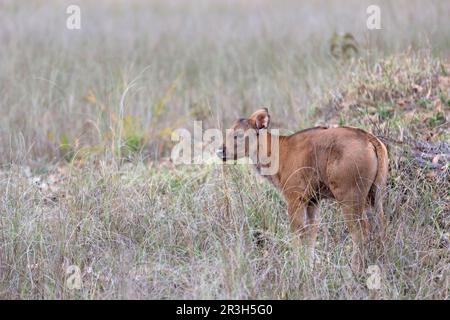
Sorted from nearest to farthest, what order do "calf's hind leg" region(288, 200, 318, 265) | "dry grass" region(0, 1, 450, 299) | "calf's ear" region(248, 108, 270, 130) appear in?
1. "dry grass" region(0, 1, 450, 299)
2. "calf's hind leg" region(288, 200, 318, 265)
3. "calf's ear" region(248, 108, 270, 130)

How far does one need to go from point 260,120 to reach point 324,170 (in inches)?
36.9

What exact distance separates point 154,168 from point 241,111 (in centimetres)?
260

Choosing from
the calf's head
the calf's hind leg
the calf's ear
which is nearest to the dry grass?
the calf's hind leg

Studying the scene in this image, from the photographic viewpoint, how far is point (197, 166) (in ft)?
32.0

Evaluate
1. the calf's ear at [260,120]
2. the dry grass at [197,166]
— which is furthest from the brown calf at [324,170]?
the dry grass at [197,166]

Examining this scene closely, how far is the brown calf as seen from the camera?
701 centimetres

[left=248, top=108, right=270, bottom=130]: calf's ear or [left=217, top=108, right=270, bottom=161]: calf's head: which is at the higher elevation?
[left=248, top=108, right=270, bottom=130]: calf's ear

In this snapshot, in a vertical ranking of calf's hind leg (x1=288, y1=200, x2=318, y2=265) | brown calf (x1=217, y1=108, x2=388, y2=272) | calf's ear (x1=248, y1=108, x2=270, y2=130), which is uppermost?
calf's ear (x1=248, y1=108, x2=270, y2=130)

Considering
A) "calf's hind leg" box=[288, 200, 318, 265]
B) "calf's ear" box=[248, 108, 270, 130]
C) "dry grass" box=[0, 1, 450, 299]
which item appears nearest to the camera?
"dry grass" box=[0, 1, 450, 299]

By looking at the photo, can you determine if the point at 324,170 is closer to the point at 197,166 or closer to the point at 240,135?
the point at 240,135

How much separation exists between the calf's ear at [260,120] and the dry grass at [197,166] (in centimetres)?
46

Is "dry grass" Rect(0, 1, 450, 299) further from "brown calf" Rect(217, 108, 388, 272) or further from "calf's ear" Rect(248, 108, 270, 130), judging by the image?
"calf's ear" Rect(248, 108, 270, 130)

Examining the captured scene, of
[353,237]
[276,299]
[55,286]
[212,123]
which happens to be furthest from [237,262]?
[212,123]

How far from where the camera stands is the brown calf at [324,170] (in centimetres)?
701
